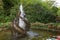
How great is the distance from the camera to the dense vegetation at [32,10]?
22.0 m

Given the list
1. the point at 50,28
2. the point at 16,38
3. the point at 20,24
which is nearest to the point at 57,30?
the point at 50,28

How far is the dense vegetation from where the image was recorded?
72.1 feet

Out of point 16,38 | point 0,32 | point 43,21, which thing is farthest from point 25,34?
point 43,21

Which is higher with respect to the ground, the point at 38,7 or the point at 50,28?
the point at 38,7

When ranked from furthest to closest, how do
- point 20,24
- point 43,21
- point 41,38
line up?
point 43,21
point 20,24
point 41,38

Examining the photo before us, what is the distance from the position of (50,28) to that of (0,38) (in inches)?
213

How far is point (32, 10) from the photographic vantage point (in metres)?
22.8

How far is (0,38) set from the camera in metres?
14.5

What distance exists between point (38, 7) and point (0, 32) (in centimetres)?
680

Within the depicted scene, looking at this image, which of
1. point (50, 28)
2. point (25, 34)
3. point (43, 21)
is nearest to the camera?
point (25, 34)

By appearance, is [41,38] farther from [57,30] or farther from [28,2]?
[28,2]

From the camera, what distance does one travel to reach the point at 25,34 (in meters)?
15.3

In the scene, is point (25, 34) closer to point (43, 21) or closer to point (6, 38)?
point (6, 38)

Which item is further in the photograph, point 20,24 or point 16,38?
point 20,24
